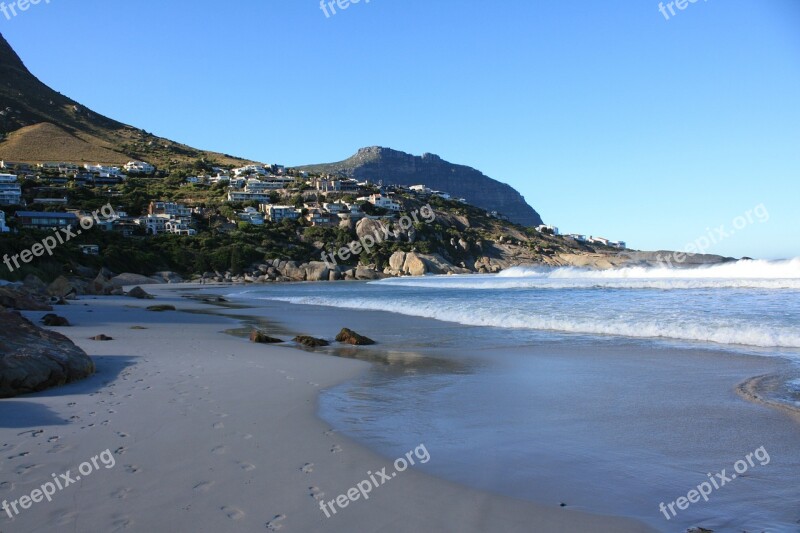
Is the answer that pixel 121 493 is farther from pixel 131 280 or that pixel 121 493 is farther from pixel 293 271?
pixel 293 271

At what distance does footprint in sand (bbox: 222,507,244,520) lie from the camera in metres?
3.43

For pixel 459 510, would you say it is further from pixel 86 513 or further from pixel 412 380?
pixel 412 380

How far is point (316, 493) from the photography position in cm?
385

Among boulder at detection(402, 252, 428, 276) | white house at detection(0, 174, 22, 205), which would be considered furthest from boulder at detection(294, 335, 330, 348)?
white house at detection(0, 174, 22, 205)

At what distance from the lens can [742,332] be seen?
11648 mm

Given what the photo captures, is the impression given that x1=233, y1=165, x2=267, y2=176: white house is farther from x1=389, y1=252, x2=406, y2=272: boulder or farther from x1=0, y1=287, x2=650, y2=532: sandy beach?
x1=0, y1=287, x2=650, y2=532: sandy beach

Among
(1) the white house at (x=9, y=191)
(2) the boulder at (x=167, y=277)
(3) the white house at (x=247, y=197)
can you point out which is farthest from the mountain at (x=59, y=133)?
(2) the boulder at (x=167, y=277)

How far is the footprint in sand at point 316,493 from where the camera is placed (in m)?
3.77

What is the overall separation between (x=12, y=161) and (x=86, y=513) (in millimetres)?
127949

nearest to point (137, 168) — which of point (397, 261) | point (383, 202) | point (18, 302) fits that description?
point (383, 202)

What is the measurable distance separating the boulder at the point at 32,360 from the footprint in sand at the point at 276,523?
4635 mm

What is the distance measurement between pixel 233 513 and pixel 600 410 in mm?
4415

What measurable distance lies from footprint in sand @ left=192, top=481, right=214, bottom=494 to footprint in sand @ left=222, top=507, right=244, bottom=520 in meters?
0.35

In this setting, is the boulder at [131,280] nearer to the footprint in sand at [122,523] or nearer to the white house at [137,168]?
the footprint in sand at [122,523]
